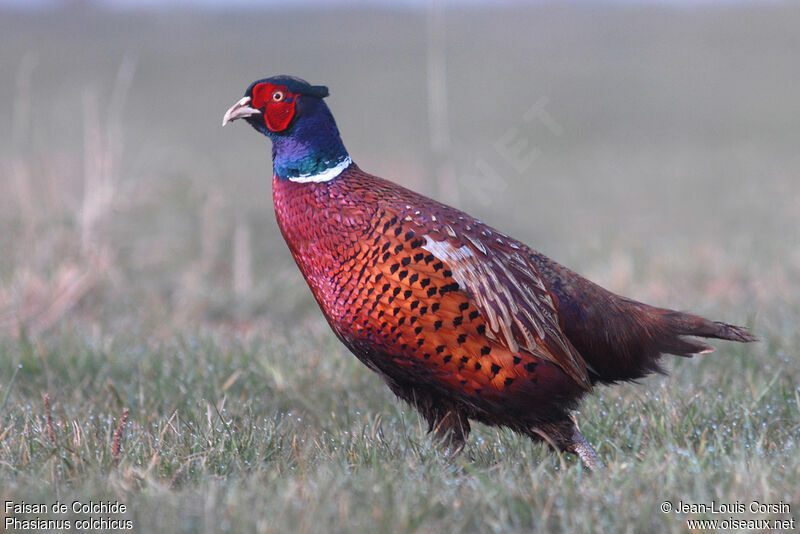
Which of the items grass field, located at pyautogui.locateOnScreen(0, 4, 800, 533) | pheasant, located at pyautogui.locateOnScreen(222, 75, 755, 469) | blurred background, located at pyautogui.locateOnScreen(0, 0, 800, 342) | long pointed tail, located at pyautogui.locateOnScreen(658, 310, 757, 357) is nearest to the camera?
grass field, located at pyautogui.locateOnScreen(0, 4, 800, 533)

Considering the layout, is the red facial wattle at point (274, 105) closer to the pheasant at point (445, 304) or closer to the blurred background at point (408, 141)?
the pheasant at point (445, 304)

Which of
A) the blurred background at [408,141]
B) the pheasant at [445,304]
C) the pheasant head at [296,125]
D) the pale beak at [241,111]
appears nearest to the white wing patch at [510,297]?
the pheasant at [445,304]

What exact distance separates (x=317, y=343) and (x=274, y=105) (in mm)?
1814

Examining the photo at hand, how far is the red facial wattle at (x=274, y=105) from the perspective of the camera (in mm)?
3273

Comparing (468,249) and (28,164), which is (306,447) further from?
(28,164)

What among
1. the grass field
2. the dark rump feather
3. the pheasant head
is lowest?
the grass field

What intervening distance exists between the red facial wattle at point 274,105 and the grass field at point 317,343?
1079mm

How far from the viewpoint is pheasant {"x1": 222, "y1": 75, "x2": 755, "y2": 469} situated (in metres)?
2.95

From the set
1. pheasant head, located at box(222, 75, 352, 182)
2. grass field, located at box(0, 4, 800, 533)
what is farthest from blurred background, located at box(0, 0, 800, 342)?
pheasant head, located at box(222, 75, 352, 182)

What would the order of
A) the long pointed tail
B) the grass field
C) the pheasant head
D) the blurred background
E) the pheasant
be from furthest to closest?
the blurred background → the long pointed tail → the pheasant head → the pheasant → the grass field

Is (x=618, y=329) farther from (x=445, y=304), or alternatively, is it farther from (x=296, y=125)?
(x=296, y=125)

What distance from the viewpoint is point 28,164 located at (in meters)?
6.70

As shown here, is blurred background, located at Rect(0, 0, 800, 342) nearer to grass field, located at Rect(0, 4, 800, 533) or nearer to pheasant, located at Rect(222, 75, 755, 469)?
grass field, located at Rect(0, 4, 800, 533)

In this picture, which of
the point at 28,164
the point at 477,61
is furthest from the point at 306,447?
the point at 477,61
